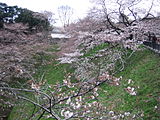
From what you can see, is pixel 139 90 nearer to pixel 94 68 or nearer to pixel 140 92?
pixel 140 92

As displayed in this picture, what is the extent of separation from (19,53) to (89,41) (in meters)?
4.73

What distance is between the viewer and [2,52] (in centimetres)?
1218

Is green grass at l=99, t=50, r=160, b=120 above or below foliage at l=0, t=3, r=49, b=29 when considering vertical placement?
below

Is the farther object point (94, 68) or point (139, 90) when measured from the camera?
point (94, 68)

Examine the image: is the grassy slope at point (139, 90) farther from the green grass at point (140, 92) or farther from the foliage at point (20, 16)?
the foliage at point (20, 16)

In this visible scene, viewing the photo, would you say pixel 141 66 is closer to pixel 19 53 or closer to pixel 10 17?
pixel 19 53

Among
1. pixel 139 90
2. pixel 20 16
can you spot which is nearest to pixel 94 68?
pixel 139 90

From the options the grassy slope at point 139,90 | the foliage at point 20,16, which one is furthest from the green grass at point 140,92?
the foliage at point 20,16

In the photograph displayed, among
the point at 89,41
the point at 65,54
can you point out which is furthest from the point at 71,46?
the point at 89,41

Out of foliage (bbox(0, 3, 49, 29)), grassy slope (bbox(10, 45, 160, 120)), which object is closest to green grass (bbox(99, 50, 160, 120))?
grassy slope (bbox(10, 45, 160, 120))

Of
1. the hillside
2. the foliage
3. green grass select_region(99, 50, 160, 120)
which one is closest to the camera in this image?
the hillside

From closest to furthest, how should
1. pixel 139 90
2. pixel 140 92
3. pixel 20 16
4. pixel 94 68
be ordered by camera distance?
pixel 140 92 < pixel 139 90 < pixel 94 68 < pixel 20 16

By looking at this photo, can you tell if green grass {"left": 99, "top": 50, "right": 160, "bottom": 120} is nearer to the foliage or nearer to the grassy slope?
the grassy slope

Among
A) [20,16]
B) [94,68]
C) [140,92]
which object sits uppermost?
[20,16]
